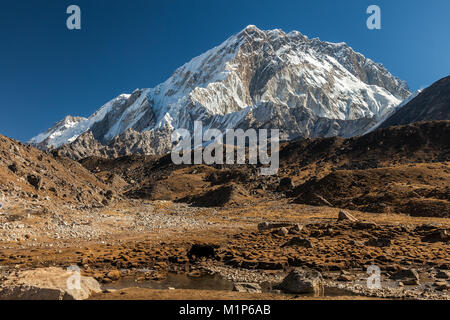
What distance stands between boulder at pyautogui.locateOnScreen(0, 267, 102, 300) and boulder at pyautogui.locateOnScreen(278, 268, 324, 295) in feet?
30.9

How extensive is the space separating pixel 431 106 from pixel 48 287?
700 feet

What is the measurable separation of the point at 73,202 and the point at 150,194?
55.7 m

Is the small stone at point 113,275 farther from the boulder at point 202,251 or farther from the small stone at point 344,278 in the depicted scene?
the small stone at point 344,278

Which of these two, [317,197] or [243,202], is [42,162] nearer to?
[243,202]

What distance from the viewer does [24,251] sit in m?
23.2

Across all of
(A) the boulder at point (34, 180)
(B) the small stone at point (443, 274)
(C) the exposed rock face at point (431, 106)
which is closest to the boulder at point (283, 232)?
(B) the small stone at point (443, 274)

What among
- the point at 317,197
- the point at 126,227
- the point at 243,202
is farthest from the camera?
the point at 243,202

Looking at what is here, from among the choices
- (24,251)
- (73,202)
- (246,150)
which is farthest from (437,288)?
(246,150)

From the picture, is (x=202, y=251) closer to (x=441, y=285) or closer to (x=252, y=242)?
(x=252, y=242)

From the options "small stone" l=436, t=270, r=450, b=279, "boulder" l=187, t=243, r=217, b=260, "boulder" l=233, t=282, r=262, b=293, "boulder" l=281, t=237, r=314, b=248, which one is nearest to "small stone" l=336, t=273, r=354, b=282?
"small stone" l=436, t=270, r=450, b=279

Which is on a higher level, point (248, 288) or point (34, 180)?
point (34, 180)

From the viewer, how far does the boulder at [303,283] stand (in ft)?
51.7

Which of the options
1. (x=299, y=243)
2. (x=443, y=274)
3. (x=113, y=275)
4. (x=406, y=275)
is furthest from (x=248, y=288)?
(x=443, y=274)

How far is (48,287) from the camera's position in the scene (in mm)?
12625
